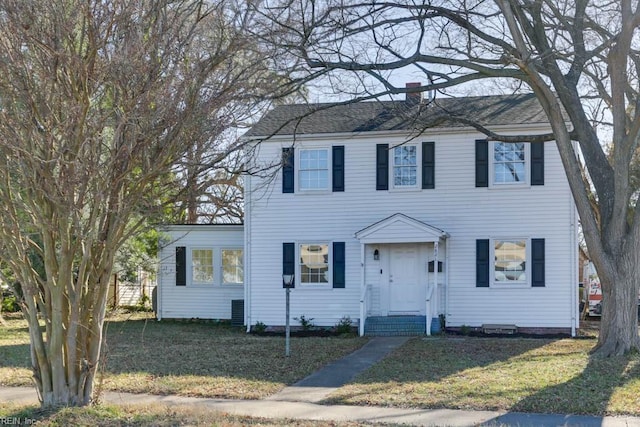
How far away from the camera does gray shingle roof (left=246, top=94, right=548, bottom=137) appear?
18766 millimetres

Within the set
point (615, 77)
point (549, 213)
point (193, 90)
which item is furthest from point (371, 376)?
point (549, 213)

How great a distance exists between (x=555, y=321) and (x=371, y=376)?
8.27 m

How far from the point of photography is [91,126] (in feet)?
23.2

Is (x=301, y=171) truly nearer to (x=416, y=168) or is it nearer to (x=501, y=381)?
(x=416, y=168)

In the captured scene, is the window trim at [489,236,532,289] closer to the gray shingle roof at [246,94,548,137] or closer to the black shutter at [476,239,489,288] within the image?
the black shutter at [476,239,489,288]

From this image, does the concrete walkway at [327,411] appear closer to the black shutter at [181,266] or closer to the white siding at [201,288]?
the white siding at [201,288]

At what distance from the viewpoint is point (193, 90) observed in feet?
24.1

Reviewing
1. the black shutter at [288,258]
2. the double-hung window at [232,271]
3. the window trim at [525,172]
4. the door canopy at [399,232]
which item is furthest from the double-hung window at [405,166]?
the double-hung window at [232,271]

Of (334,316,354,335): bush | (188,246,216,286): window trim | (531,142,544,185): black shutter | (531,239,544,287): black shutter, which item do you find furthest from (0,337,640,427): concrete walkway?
(188,246,216,286): window trim

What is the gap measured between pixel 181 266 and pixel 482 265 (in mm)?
9766

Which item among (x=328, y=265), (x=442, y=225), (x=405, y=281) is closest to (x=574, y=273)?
(x=442, y=225)

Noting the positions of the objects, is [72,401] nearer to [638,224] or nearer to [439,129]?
[638,224]

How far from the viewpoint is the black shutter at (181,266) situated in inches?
892

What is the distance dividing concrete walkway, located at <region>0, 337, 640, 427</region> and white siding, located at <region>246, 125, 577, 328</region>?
309 inches
